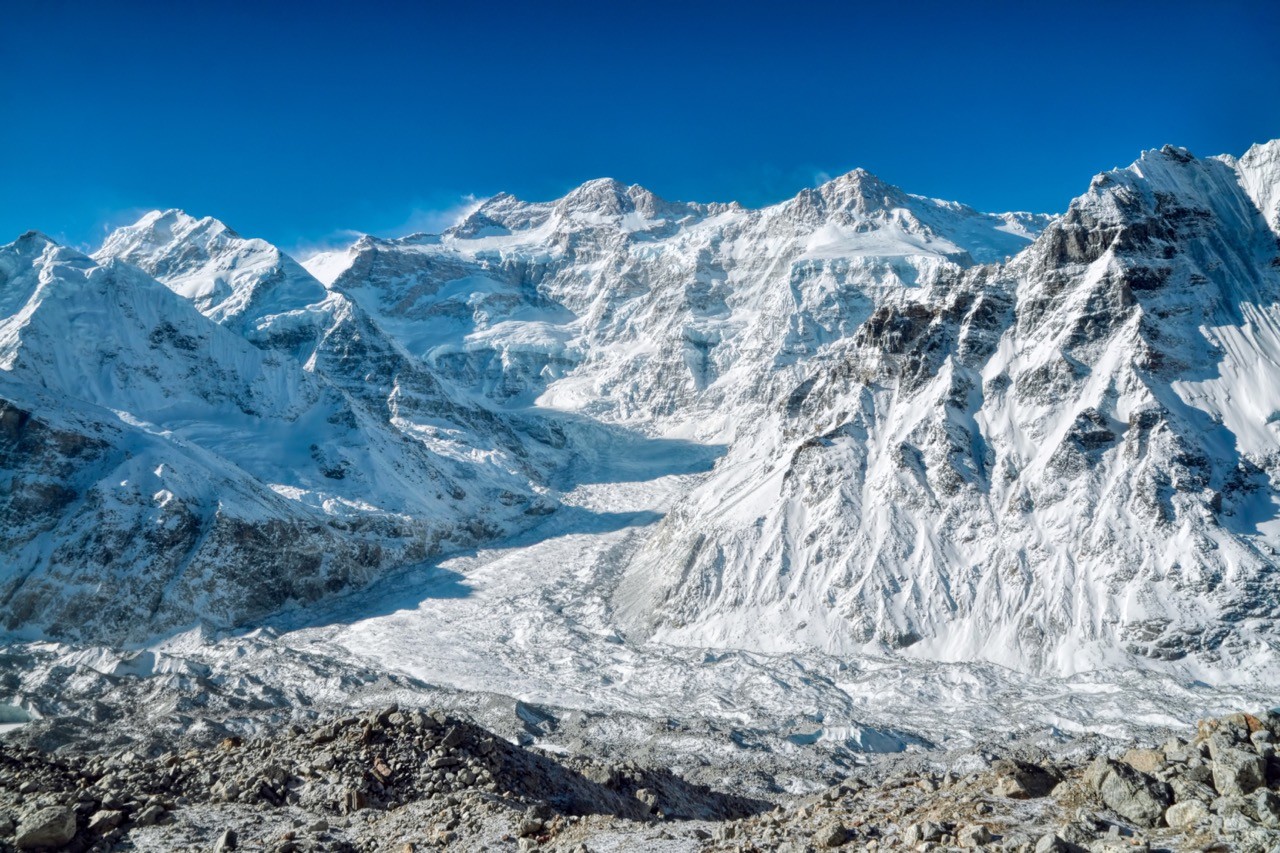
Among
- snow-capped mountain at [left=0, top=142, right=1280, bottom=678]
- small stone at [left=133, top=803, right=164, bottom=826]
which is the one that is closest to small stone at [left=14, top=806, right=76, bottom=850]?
small stone at [left=133, top=803, right=164, bottom=826]

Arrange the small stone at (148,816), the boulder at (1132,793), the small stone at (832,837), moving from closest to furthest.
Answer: the boulder at (1132,793) → the small stone at (832,837) → the small stone at (148,816)

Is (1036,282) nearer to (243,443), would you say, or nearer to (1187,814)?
(1187,814)

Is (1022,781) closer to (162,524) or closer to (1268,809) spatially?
(1268,809)

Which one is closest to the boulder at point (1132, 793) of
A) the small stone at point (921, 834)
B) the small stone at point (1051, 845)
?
the small stone at point (1051, 845)

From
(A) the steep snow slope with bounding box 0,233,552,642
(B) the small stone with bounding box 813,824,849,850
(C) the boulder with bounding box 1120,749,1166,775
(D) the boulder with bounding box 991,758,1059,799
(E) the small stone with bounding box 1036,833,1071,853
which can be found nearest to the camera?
(E) the small stone with bounding box 1036,833,1071,853

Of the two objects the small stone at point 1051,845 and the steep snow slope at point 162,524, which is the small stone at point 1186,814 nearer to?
the small stone at point 1051,845

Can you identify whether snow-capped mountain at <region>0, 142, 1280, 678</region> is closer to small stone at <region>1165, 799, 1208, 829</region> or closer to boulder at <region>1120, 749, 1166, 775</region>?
boulder at <region>1120, 749, 1166, 775</region>

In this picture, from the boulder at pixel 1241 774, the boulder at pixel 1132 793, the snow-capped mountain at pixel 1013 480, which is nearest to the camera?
the boulder at pixel 1241 774
